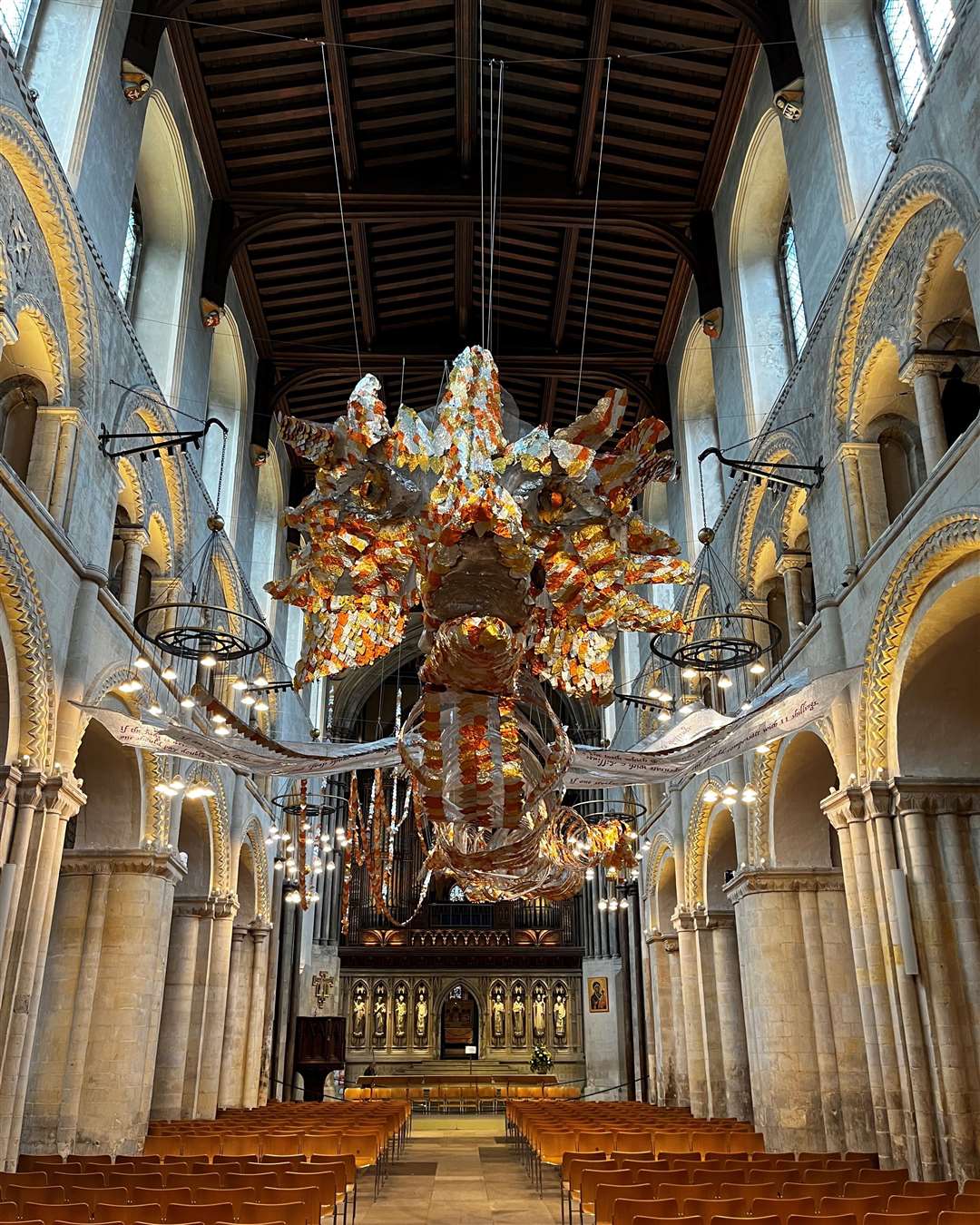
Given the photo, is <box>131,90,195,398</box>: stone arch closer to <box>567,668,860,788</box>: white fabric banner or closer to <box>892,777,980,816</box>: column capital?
<box>567,668,860,788</box>: white fabric banner

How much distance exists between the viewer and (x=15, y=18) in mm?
10320

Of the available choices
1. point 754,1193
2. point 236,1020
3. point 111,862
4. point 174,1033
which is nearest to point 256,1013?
point 236,1020

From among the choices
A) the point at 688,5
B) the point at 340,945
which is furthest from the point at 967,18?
the point at 340,945

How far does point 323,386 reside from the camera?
2100 centimetres

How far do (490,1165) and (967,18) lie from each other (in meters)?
13.7

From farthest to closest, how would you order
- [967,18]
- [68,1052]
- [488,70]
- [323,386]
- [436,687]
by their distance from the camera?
[323,386]
[488,70]
[68,1052]
[967,18]
[436,687]

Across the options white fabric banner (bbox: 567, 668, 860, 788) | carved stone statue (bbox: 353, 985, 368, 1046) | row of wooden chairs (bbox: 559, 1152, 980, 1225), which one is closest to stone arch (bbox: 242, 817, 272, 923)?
row of wooden chairs (bbox: 559, 1152, 980, 1225)

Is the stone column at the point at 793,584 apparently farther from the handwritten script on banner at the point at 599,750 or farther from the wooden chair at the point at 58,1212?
the wooden chair at the point at 58,1212

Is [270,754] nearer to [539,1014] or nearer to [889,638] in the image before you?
[889,638]

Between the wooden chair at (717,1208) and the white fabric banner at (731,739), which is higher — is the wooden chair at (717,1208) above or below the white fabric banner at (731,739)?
below

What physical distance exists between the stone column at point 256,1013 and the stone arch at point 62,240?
39.3 feet

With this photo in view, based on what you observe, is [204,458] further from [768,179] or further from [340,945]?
[340,945]

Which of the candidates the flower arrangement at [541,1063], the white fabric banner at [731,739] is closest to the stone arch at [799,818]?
the white fabric banner at [731,739]

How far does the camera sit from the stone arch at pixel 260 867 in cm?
1917
